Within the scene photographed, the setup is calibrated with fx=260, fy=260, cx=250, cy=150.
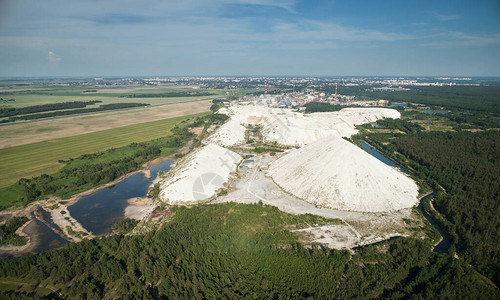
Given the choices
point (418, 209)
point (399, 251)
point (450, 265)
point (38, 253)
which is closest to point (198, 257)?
point (38, 253)

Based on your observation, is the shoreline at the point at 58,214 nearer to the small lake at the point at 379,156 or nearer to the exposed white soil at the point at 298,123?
the exposed white soil at the point at 298,123

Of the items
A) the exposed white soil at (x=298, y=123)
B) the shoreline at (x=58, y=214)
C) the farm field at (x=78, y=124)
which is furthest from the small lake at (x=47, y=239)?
the exposed white soil at (x=298, y=123)

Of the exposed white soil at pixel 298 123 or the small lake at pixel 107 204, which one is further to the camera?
the exposed white soil at pixel 298 123

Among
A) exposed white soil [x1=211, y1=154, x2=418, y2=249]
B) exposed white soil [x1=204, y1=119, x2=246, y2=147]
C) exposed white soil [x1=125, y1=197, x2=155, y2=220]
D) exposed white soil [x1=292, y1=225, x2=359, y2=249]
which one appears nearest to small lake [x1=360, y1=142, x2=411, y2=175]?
exposed white soil [x1=211, y1=154, x2=418, y2=249]

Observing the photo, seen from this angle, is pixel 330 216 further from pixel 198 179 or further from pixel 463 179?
pixel 463 179

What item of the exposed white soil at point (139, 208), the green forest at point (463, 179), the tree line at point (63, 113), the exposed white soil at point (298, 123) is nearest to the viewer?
the green forest at point (463, 179)

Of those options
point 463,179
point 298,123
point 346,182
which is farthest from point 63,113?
point 463,179
